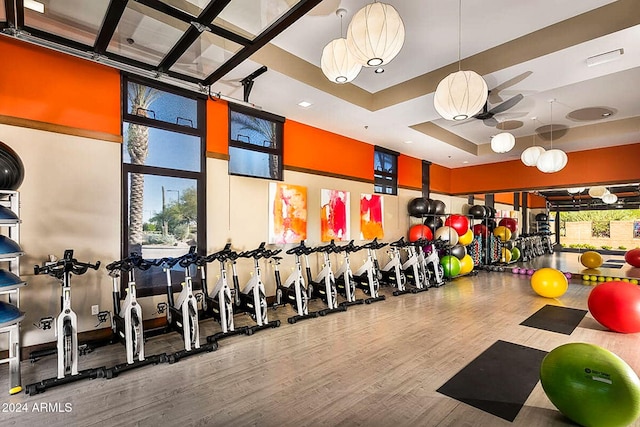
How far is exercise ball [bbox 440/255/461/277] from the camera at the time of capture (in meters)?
8.14

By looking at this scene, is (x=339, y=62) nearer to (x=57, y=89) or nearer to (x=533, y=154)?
(x=57, y=89)

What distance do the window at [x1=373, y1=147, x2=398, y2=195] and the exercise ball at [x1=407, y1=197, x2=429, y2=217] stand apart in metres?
0.62

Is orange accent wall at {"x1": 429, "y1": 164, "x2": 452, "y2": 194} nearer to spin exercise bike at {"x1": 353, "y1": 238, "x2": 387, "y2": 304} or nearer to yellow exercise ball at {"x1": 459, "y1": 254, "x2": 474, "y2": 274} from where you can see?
yellow exercise ball at {"x1": 459, "y1": 254, "x2": 474, "y2": 274}

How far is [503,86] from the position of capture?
4.54 metres

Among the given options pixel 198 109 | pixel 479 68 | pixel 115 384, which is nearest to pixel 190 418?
pixel 115 384

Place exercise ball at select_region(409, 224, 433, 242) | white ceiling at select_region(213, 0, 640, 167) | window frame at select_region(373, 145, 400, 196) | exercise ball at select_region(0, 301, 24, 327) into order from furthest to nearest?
exercise ball at select_region(409, 224, 433, 242) < window frame at select_region(373, 145, 400, 196) < white ceiling at select_region(213, 0, 640, 167) < exercise ball at select_region(0, 301, 24, 327)

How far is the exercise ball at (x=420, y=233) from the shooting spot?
27.1 feet

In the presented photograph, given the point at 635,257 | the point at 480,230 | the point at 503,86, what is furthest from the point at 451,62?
the point at 635,257

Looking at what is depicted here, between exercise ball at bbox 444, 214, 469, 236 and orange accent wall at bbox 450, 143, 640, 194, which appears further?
exercise ball at bbox 444, 214, 469, 236

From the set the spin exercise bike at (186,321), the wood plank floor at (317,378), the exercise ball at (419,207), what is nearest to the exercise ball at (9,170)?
the spin exercise bike at (186,321)

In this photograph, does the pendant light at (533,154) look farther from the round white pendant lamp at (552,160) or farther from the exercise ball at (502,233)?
the exercise ball at (502,233)

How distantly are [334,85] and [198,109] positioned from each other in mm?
2089

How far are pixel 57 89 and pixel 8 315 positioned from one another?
2483mm

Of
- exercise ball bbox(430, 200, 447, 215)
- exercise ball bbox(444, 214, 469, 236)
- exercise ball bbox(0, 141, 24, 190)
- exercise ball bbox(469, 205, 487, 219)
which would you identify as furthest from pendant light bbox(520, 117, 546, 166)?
exercise ball bbox(0, 141, 24, 190)
